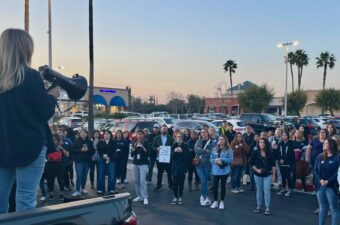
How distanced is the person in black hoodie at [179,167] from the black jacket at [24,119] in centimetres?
718

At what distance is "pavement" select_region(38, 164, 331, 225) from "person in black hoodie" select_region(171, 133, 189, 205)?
0.27 meters

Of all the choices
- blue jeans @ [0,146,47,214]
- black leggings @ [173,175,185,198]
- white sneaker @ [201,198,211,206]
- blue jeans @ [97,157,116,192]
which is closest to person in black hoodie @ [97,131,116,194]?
blue jeans @ [97,157,116,192]

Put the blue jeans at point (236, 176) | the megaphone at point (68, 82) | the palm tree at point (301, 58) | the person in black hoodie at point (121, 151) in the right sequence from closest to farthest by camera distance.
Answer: the megaphone at point (68, 82)
the blue jeans at point (236, 176)
the person in black hoodie at point (121, 151)
the palm tree at point (301, 58)

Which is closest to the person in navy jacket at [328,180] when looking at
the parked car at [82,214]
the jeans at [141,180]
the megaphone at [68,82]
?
the jeans at [141,180]

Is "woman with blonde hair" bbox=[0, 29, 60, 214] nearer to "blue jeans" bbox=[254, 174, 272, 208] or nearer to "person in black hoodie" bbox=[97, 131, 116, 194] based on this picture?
"blue jeans" bbox=[254, 174, 272, 208]

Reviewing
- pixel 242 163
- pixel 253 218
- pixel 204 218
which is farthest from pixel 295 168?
pixel 204 218

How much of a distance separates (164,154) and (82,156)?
2.28 meters

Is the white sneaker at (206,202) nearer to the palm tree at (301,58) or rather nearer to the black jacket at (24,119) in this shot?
the black jacket at (24,119)

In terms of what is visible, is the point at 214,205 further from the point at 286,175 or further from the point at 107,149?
the point at 107,149

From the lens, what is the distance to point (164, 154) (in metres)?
10.5

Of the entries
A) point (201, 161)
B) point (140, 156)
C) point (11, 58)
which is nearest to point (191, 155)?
point (201, 161)

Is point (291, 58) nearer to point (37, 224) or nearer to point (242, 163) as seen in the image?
point (242, 163)

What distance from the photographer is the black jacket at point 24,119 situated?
7.99 feet

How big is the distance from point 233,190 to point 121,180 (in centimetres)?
359
